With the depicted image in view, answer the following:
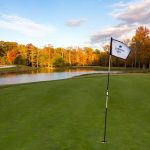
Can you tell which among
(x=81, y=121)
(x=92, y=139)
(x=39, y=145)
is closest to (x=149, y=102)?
(x=81, y=121)

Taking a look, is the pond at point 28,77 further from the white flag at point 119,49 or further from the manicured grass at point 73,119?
the white flag at point 119,49

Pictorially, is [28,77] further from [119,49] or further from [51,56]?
[51,56]

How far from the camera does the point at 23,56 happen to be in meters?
144

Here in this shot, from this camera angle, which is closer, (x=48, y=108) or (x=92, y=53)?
(x=48, y=108)

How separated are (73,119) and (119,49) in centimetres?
405

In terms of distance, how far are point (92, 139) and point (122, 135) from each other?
1.31m

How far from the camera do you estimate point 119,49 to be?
440 inches

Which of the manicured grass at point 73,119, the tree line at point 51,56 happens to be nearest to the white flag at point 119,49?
the manicured grass at point 73,119

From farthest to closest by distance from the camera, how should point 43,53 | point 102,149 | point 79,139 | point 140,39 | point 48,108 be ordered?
point 43,53
point 140,39
point 48,108
point 79,139
point 102,149

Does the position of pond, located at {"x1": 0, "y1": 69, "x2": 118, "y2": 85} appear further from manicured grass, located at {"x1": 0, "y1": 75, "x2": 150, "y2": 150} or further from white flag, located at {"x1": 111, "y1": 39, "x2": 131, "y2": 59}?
white flag, located at {"x1": 111, "y1": 39, "x2": 131, "y2": 59}

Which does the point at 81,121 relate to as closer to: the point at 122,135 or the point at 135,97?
the point at 122,135

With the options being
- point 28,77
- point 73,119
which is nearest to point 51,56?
point 28,77

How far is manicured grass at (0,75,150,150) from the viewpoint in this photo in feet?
34.1

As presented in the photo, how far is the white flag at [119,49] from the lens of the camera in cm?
1113
